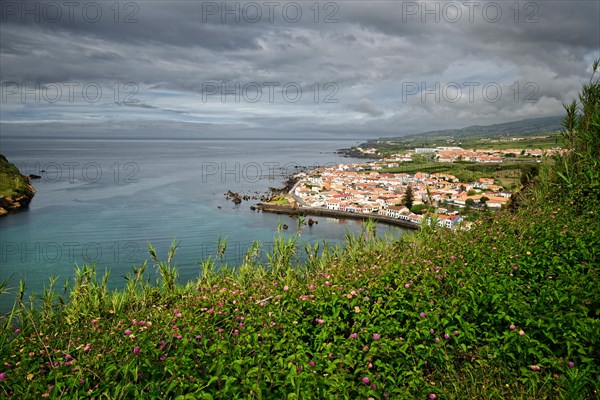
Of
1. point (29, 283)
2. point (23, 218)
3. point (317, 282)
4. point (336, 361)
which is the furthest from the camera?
point (23, 218)

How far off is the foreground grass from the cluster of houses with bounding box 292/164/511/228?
102 ft

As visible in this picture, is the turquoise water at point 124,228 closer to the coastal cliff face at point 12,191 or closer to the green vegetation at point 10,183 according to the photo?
the coastal cliff face at point 12,191

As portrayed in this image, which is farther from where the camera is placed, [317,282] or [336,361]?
[317,282]

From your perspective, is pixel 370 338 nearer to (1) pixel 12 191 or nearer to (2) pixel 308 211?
(2) pixel 308 211

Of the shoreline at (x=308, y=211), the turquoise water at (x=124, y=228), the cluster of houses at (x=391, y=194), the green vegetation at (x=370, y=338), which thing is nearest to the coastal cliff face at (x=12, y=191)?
the turquoise water at (x=124, y=228)

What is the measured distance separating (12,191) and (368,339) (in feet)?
159

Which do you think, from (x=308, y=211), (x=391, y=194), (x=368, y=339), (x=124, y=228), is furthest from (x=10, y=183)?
(x=368, y=339)

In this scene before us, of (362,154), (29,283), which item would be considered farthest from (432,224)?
(362,154)

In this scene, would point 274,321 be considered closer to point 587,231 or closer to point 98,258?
point 587,231

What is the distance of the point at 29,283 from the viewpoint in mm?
19578

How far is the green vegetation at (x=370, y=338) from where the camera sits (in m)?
2.13

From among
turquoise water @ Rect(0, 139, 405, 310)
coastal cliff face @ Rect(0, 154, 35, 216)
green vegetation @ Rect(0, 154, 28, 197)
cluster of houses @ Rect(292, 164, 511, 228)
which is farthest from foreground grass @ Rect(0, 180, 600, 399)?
green vegetation @ Rect(0, 154, 28, 197)

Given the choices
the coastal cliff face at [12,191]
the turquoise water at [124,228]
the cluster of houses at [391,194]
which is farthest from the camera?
the cluster of houses at [391,194]

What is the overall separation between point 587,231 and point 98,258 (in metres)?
25.7
